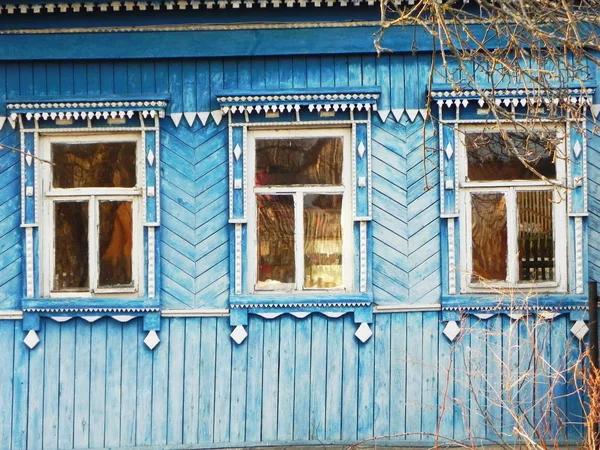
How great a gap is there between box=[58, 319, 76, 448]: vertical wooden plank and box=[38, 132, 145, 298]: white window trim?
31 cm

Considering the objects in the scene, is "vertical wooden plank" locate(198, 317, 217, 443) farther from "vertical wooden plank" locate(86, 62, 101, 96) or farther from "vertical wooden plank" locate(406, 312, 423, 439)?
"vertical wooden plank" locate(86, 62, 101, 96)

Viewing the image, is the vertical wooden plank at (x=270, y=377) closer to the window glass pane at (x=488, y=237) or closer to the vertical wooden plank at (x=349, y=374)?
the vertical wooden plank at (x=349, y=374)

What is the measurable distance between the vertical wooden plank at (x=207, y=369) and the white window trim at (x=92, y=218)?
2.01ft

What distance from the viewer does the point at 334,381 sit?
661cm

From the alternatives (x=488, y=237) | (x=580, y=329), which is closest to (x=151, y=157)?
A: (x=488, y=237)

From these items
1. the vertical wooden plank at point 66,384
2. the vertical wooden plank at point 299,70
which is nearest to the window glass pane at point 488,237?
the vertical wooden plank at point 299,70

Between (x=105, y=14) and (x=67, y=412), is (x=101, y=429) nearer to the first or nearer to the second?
(x=67, y=412)

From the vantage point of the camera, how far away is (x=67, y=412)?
Result: 6.64m

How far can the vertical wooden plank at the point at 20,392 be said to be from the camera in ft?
21.7

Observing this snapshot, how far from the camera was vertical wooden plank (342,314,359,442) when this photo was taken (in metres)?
6.60

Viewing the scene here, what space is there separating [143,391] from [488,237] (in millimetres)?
2964

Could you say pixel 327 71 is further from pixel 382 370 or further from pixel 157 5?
pixel 382 370

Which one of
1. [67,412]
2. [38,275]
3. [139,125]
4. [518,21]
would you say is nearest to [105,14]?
[139,125]

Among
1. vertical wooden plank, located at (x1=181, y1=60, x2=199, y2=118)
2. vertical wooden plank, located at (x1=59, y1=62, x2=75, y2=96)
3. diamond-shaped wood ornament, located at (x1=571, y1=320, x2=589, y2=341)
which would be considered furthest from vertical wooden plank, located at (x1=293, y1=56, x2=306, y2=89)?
diamond-shaped wood ornament, located at (x1=571, y1=320, x2=589, y2=341)
